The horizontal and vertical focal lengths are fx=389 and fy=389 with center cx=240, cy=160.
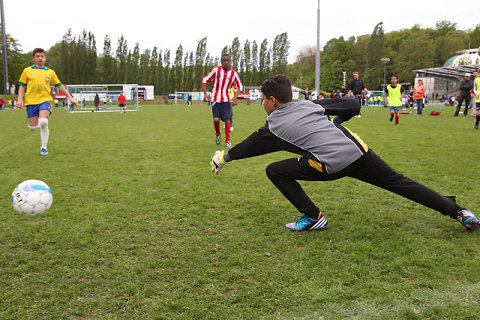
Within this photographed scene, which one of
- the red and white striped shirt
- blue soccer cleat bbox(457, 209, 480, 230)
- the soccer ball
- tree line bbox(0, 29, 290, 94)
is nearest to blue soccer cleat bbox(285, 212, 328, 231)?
blue soccer cleat bbox(457, 209, 480, 230)

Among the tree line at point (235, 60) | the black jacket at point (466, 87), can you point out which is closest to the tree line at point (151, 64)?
the tree line at point (235, 60)

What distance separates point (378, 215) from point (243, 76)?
75172mm

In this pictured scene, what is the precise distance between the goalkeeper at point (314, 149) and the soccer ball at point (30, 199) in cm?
175

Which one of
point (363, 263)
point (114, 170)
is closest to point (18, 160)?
point (114, 170)

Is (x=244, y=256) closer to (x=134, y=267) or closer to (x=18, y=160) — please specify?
(x=134, y=267)

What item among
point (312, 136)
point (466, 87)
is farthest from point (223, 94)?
point (466, 87)

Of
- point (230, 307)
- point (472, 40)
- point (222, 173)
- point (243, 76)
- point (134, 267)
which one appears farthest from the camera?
point (472, 40)

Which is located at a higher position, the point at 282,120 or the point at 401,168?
the point at 282,120

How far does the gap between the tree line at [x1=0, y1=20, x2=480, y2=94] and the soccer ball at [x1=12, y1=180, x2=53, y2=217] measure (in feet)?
224

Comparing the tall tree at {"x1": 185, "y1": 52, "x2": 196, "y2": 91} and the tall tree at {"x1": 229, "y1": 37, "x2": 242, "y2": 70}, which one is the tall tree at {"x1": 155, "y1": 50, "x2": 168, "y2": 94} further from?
the tall tree at {"x1": 229, "y1": 37, "x2": 242, "y2": 70}

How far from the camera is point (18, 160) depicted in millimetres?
7852

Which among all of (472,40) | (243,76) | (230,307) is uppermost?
(472,40)

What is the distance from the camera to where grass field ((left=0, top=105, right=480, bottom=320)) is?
2.47 metres

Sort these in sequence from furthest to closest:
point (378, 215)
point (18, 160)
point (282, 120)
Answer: point (18, 160), point (378, 215), point (282, 120)
